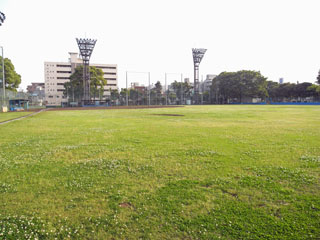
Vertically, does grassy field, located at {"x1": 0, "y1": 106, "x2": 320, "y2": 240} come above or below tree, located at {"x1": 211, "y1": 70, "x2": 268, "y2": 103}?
below

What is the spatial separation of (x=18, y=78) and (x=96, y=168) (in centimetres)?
5896

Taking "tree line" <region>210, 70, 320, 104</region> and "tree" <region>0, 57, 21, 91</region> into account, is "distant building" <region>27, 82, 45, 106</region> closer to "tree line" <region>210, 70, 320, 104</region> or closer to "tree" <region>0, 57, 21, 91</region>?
"tree" <region>0, 57, 21, 91</region>

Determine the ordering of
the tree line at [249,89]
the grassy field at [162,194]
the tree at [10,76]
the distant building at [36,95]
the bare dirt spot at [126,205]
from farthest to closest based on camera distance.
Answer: the tree line at [249,89] → the distant building at [36,95] → the tree at [10,76] → the bare dirt spot at [126,205] → the grassy field at [162,194]

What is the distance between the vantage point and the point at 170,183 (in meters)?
4.02

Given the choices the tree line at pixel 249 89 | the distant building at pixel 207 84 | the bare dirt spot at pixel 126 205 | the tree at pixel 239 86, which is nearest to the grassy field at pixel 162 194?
the bare dirt spot at pixel 126 205

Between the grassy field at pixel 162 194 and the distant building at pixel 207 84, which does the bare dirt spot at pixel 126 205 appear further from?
the distant building at pixel 207 84

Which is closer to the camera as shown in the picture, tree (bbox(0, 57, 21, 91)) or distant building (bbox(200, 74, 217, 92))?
tree (bbox(0, 57, 21, 91))

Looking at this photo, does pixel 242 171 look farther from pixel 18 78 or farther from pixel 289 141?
pixel 18 78

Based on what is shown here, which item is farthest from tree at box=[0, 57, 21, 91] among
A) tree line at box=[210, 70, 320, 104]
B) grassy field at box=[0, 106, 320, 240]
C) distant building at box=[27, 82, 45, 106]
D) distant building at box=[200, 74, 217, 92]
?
distant building at box=[200, 74, 217, 92]

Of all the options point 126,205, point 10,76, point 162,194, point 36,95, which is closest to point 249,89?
point 10,76

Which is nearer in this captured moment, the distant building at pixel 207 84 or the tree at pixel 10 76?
the tree at pixel 10 76

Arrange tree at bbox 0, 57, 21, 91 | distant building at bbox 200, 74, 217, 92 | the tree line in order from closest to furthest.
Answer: tree at bbox 0, 57, 21, 91
the tree line
distant building at bbox 200, 74, 217, 92

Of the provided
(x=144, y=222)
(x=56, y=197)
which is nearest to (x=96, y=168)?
→ (x=56, y=197)

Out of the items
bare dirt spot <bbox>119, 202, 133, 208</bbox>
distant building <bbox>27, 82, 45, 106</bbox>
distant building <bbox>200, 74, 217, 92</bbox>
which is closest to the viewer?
bare dirt spot <bbox>119, 202, 133, 208</bbox>
